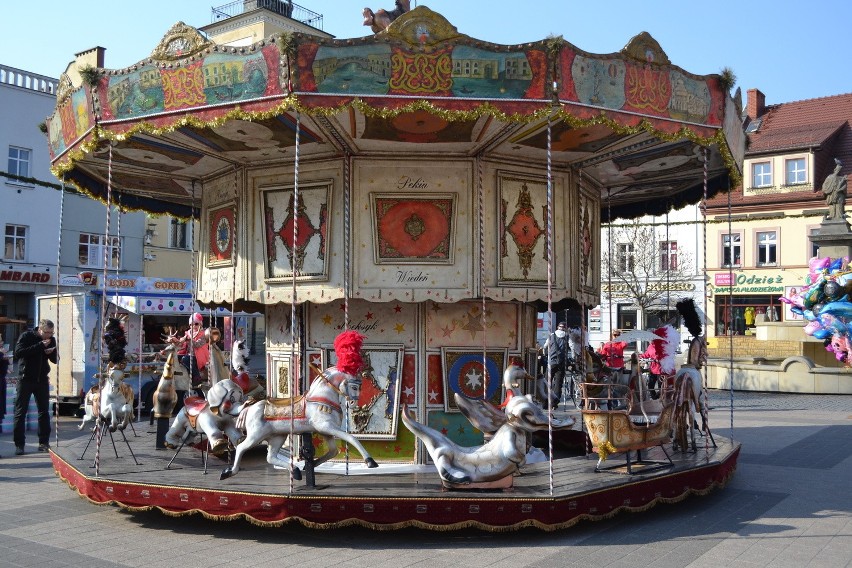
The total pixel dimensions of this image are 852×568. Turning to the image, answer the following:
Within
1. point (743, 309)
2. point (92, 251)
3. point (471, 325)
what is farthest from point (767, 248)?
point (471, 325)

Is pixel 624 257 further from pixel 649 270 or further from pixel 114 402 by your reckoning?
pixel 114 402

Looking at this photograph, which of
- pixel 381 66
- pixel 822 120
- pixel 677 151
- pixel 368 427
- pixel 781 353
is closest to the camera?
pixel 381 66

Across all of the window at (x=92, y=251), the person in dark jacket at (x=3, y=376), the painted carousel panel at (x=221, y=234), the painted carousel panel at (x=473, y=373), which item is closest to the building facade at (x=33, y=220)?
the window at (x=92, y=251)

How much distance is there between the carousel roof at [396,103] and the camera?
812 cm

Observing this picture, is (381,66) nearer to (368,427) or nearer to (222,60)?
(222,60)

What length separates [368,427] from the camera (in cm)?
1028

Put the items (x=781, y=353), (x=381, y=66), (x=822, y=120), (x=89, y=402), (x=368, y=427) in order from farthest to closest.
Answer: (x=822, y=120) → (x=781, y=353) → (x=89, y=402) → (x=368, y=427) → (x=381, y=66)

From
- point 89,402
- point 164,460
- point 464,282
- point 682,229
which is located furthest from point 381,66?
point 682,229

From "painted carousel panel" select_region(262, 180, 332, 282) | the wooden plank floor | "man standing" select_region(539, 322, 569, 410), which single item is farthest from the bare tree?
"painted carousel panel" select_region(262, 180, 332, 282)

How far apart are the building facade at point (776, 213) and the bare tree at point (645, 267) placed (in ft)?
5.72

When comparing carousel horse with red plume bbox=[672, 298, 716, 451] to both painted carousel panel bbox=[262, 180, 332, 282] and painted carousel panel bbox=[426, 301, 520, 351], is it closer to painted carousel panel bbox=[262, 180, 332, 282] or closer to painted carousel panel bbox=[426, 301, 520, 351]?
painted carousel panel bbox=[426, 301, 520, 351]

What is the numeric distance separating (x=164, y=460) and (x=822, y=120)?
42952 mm

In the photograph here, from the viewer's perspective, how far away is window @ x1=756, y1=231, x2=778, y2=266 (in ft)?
137

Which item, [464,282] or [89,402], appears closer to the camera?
[464,282]
